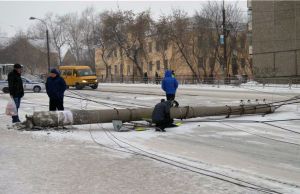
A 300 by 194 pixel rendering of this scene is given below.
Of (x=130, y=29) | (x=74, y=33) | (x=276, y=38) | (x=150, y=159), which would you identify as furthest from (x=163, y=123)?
(x=74, y=33)

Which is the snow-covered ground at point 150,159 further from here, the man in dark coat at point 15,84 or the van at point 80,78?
the van at point 80,78

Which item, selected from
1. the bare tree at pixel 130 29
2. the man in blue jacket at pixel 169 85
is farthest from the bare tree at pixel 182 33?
the man in blue jacket at pixel 169 85

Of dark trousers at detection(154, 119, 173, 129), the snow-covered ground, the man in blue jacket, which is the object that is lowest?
the snow-covered ground

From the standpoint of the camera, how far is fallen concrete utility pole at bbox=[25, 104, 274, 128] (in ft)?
42.4

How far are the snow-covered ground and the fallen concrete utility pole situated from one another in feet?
1.11

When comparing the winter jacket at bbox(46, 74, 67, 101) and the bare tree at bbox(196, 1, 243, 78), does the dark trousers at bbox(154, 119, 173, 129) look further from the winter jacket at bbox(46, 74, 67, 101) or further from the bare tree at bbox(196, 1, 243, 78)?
the bare tree at bbox(196, 1, 243, 78)

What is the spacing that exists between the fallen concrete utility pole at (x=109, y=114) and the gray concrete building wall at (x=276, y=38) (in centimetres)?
3140

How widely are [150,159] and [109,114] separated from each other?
15.6 ft

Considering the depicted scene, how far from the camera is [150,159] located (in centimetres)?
915

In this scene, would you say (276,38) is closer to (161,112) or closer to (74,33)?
(161,112)

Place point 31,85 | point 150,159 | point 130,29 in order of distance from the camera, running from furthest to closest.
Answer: point 130,29 < point 31,85 < point 150,159

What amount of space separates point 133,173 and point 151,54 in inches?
2838

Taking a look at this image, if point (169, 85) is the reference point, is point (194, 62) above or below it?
above

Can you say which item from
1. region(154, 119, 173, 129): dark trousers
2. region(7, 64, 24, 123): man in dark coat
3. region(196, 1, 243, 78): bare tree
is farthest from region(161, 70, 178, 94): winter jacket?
region(196, 1, 243, 78): bare tree
